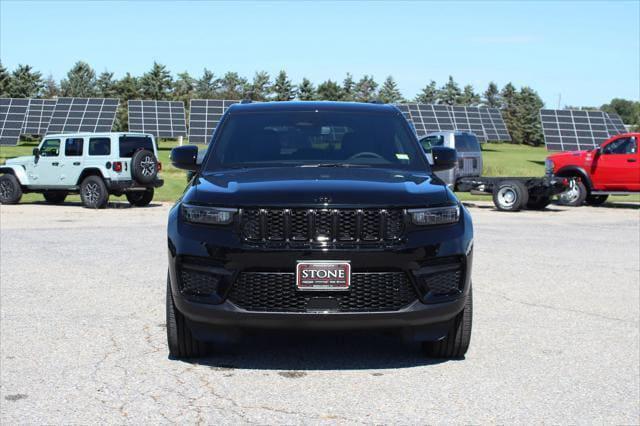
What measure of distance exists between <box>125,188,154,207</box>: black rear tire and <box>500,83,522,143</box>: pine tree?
288 feet

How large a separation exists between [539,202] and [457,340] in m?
16.9

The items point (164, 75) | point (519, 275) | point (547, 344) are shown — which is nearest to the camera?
point (547, 344)

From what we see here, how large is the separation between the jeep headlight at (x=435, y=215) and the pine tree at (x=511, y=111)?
101592 millimetres

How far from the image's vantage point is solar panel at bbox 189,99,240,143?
55966mm

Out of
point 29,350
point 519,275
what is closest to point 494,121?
point 519,275

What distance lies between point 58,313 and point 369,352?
115 inches

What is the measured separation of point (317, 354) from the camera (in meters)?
5.59

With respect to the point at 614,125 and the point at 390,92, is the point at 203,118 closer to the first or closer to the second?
the point at 614,125

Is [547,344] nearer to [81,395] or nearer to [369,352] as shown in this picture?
[369,352]

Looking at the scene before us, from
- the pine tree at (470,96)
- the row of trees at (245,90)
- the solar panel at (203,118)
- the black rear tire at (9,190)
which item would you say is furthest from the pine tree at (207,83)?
the black rear tire at (9,190)

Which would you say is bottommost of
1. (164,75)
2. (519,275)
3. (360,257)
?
(519,275)

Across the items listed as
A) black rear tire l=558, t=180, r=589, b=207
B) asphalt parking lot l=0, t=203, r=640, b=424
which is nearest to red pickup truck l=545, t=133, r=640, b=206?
black rear tire l=558, t=180, r=589, b=207

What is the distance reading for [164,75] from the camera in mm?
105688

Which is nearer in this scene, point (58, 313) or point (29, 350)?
point (29, 350)
